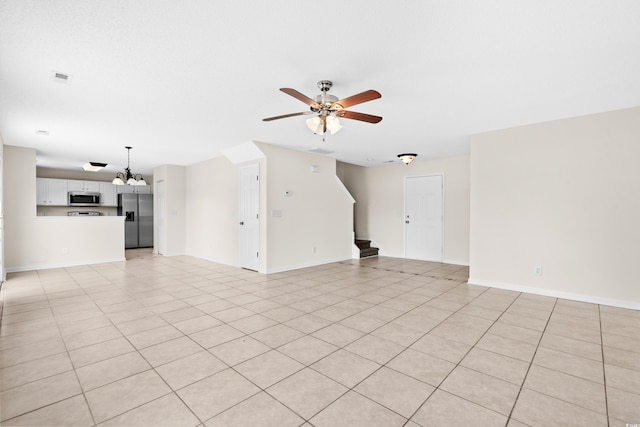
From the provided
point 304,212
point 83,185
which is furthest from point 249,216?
point 83,185

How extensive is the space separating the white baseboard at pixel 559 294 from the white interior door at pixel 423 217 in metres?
2.34

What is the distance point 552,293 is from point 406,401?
3570 millimetres

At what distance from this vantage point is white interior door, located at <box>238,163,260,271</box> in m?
5.74

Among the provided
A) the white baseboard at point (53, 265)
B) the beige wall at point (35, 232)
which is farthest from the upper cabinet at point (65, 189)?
the white baseboard at point (53, 265)

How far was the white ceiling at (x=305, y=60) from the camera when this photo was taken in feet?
6.29

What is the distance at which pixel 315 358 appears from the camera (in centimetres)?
239

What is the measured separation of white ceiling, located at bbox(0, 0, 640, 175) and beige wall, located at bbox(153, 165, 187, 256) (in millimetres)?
3472

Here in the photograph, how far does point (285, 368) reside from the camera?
224cm

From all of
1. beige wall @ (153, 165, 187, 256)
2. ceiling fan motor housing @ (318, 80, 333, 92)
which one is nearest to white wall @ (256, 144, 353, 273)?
ceiling fan motor housing @ (318, 80, 333, 92)

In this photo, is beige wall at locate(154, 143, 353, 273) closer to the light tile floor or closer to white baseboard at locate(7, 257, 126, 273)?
white baseboard at locate(7, 257, 126, 273)

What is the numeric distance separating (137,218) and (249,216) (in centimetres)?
595

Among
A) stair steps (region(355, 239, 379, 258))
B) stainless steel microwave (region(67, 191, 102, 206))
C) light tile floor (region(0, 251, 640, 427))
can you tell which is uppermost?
stainless steel microwave (region(67, 191, 102, 206))

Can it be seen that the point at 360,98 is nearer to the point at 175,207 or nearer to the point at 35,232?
the point at 175,207

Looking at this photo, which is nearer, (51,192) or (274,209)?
(274,209)
